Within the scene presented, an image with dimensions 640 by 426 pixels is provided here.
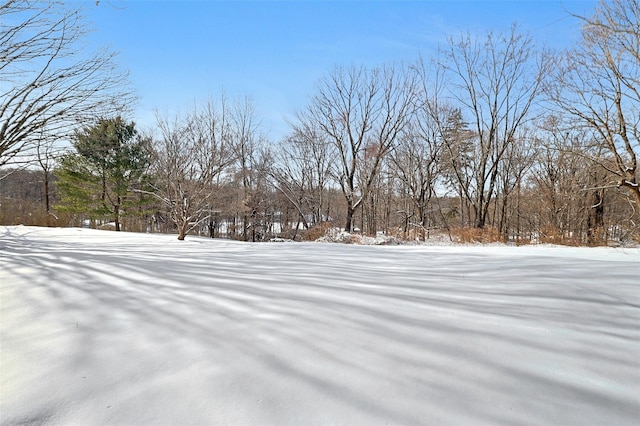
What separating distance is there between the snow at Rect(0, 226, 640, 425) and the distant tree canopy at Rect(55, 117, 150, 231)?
57.4 ft

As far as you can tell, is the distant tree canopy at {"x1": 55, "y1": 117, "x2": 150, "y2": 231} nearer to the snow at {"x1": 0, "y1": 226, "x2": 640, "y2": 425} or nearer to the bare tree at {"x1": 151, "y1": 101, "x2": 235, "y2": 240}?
the bare tree at {"x1": 151, "y1": 101, "x2": 235, "y2": 240}

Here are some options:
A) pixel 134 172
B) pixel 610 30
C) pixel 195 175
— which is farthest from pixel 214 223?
pixel 610 30

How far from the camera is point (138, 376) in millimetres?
1036

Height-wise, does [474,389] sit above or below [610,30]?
below

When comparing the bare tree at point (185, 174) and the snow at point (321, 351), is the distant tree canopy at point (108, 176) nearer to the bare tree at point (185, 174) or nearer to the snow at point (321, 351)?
the bare tree at point (185, 174)

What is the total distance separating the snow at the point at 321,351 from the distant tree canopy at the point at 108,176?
1749 centimetres

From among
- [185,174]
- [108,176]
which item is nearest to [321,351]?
[185,174]

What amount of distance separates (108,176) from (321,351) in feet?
66.4

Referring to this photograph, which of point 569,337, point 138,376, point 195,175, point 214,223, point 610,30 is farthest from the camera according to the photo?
point 214,223

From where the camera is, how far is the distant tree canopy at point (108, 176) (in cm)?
1662

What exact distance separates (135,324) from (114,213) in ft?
63.7

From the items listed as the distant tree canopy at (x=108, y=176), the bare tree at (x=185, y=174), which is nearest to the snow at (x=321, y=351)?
the bare tree at (x=185, y=174)

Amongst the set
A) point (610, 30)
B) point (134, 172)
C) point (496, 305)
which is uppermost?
point (610, 30)

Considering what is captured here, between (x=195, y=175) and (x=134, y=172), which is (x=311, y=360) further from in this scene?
(x=134, y=172)
